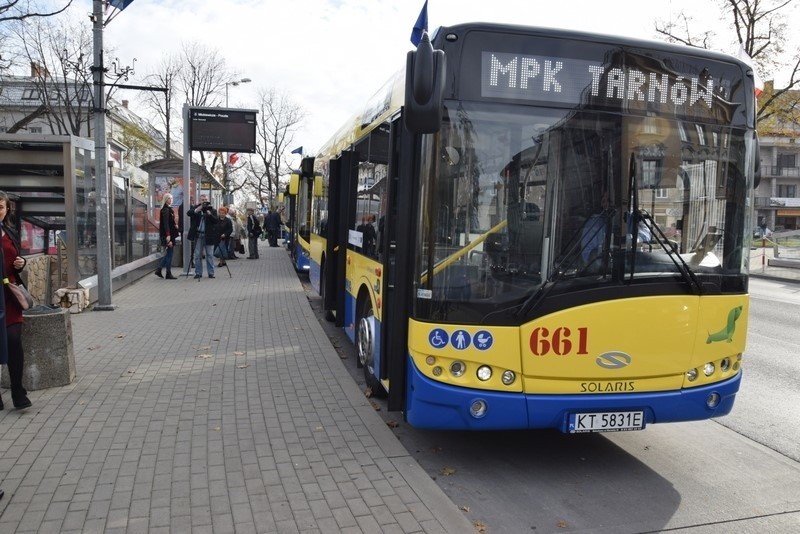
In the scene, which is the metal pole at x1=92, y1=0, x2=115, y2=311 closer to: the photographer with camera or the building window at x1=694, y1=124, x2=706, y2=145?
the photographer with camera

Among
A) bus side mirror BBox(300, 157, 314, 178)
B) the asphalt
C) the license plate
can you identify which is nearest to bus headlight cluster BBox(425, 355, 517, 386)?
the license plate

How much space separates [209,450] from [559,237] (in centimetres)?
301

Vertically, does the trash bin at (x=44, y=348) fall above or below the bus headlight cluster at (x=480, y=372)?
below

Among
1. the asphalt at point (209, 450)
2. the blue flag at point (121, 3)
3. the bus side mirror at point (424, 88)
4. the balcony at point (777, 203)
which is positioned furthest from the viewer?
the balcony at point (777, 203)

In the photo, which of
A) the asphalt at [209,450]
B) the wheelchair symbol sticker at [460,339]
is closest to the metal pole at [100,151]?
the asphalt at [209,450]

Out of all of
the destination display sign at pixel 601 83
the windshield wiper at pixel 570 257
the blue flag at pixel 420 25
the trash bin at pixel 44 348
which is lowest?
the trash bin at pixel 44 348

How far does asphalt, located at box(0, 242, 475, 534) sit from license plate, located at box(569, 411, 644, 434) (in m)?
1.04

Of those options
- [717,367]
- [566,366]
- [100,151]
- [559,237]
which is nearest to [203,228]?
[100,151]

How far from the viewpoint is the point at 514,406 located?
174 inches

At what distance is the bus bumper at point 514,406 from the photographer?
4.43 meters

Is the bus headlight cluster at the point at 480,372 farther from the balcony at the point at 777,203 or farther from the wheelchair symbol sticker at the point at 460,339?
the balcony at the point at 777,203

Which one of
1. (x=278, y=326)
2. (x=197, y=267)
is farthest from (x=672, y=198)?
(x=197, y=267)

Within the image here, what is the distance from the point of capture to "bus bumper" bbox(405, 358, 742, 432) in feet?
14.5

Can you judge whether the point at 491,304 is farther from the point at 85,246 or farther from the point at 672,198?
the point at 85,246
